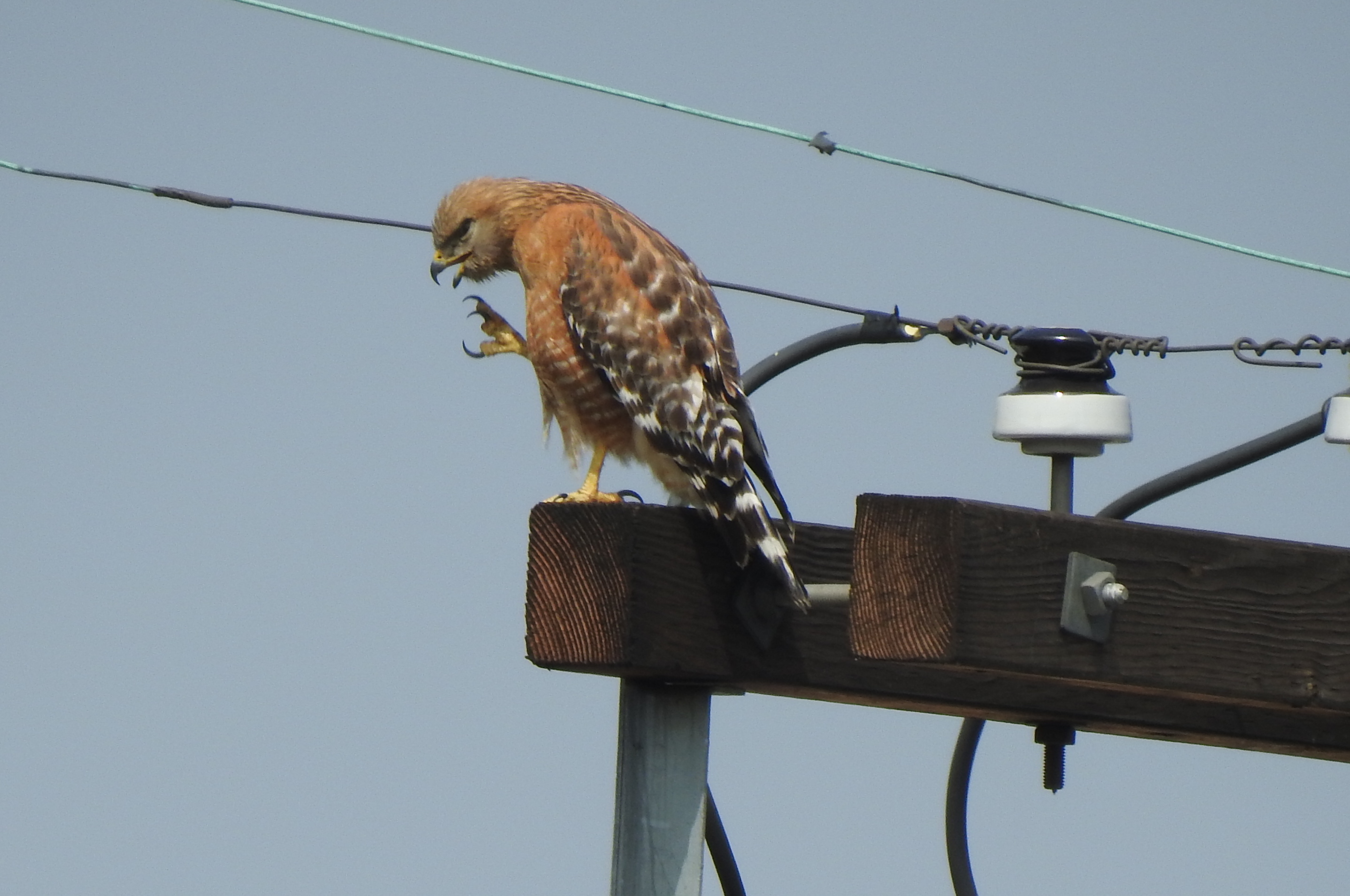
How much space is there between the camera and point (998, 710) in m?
3.04

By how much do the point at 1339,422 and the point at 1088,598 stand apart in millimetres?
1101

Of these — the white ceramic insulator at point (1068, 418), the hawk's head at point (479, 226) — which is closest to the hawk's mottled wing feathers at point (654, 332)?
the hawk's head at point (479, 226)

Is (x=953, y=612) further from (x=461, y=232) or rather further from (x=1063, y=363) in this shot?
(x=461, y=232)

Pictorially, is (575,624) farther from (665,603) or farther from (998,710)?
(998,710)

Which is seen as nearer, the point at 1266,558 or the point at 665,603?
the point at 665,603

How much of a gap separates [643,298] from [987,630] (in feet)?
4.73

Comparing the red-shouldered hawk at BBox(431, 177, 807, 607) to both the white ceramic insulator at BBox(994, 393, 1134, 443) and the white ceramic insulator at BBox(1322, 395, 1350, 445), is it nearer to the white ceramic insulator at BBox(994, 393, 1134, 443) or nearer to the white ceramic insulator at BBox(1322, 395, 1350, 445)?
the white ceramic insulator at BBox(994, 393, 1134, 443)

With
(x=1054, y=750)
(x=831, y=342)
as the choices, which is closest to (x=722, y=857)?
(x=1054, y=750)

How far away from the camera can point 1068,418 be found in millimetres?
3318

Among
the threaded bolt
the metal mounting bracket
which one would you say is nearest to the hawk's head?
the threaded bolt

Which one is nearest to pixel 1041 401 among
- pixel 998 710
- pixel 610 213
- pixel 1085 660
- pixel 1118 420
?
pixel 1118 420

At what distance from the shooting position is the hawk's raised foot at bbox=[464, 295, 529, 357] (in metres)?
3.78

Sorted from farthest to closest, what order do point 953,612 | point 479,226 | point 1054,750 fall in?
point 479,226 → point 1054,750 → point 953,612

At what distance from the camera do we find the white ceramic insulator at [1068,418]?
3312 mm
